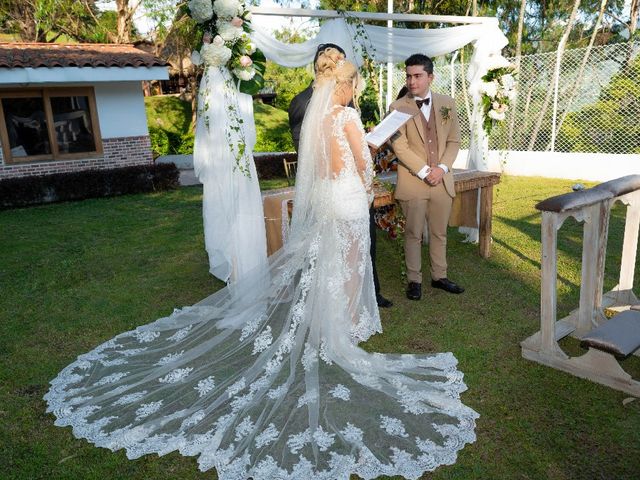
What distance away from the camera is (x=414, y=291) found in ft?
16.5

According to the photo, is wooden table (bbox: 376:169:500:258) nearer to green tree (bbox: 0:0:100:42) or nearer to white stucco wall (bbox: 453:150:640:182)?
white stucco wall (bbox: 453:150:640:182)

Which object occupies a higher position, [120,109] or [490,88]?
[120,109]

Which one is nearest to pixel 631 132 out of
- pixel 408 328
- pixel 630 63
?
pixel 630 63

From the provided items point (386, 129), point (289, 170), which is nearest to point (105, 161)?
point (289, 170)

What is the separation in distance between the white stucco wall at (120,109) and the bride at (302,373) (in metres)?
10.1

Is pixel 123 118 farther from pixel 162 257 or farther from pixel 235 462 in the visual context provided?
pixel 235 462

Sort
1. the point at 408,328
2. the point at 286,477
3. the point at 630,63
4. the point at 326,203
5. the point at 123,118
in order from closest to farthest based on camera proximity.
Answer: the point at 286,477 < the point at 326,203 < the point at 408,328 < the point at 630,63 < the point at 123,118

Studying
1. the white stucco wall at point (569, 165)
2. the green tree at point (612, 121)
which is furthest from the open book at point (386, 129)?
the green tree at point (612, 121)

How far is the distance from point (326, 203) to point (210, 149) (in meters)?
1.54

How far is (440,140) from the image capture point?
4.94 metres

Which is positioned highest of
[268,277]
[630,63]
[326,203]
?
[630,63]

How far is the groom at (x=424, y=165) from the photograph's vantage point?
15.8 ft

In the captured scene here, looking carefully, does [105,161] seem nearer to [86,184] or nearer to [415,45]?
[86,184]

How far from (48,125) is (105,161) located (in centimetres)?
150
